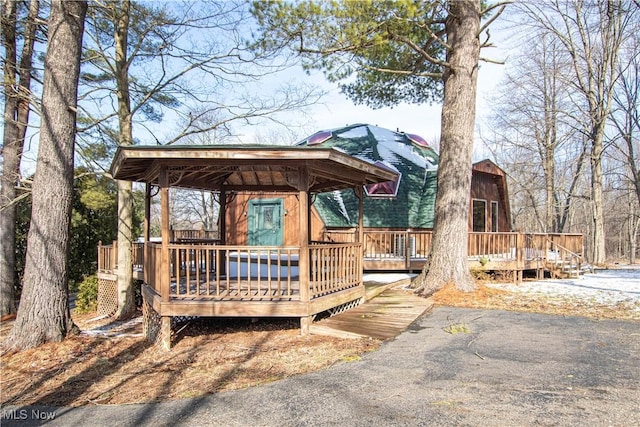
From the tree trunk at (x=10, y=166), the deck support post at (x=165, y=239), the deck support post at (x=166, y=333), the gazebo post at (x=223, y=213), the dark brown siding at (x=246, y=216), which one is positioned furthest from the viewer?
the dark brown siding at (x=246, y=216)

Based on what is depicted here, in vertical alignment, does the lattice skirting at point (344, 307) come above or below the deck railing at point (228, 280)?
below

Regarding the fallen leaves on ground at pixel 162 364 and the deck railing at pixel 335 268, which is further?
the deck railing at pixel 335 268

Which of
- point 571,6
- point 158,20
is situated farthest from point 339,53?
point 571,6

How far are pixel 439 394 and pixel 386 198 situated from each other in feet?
37.7

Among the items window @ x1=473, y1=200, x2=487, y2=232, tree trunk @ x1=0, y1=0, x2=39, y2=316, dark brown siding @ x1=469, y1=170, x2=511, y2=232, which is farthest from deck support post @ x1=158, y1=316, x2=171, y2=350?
window @ x1=473, y1=200, x2=487, y2=232

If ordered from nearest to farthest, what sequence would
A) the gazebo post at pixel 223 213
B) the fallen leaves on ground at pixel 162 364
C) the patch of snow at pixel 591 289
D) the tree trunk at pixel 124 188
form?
the fallen leaves on ground at pixel 162 364
the patch of snow at pixel 591 289
the gazebo post at pixel 223 213
the tree trunk at pixel 124 188

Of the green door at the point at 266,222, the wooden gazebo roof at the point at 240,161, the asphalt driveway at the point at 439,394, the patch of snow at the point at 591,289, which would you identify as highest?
the wooden gazebo roof at the point at 240,161

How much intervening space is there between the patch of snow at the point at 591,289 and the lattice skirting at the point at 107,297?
34.1 feet

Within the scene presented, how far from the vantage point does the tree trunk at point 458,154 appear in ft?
29.0

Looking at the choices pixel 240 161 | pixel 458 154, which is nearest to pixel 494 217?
pixel 458 154

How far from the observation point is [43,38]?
485 inches

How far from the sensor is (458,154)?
894 centimetres

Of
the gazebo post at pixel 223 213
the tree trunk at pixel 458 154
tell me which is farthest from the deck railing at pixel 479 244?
the gazebo post at pixel 223 213

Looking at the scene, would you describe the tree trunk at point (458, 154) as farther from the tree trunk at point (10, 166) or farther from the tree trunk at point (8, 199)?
the tree trunk at point (8, 199)
